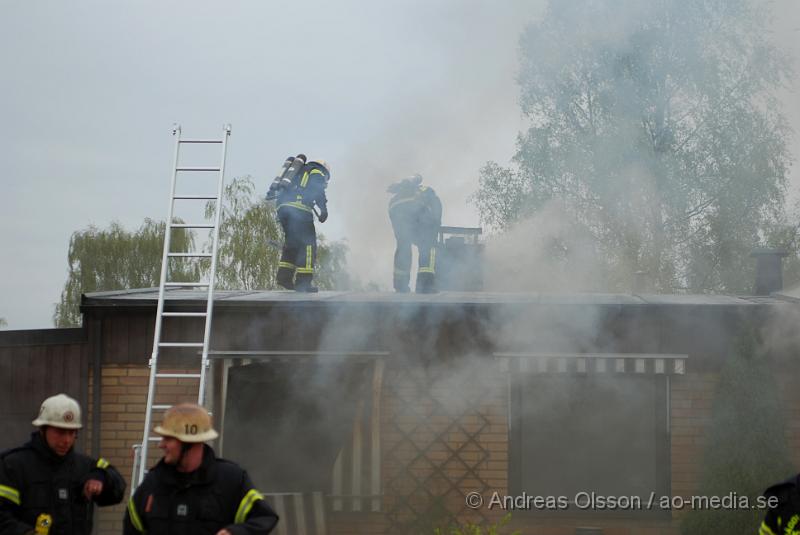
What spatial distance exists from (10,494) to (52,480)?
225 mm

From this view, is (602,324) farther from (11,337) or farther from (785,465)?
(11,337)

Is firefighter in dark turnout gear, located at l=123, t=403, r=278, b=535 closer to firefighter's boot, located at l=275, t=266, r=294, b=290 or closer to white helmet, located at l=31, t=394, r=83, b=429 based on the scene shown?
white helmet, located at l=31, t=394, r=83, b=429

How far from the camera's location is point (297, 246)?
39.2ft

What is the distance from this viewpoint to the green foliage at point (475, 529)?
970cm

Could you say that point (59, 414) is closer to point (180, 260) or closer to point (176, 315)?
point (176, 315)

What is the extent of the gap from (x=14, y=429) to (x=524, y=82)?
7.68 meters

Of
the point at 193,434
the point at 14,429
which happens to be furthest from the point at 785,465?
the point at 14,429

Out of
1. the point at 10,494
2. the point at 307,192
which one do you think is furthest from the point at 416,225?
the point at 10,494

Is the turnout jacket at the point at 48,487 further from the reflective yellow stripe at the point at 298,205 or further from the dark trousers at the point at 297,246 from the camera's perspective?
the reflective yellow stripe at the point at 298,205

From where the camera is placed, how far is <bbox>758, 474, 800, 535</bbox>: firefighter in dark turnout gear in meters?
5.11

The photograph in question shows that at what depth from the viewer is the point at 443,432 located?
1047cm

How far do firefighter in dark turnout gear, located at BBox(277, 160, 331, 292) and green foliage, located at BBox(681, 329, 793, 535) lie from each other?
490cm

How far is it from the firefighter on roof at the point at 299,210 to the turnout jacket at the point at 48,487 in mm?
6387

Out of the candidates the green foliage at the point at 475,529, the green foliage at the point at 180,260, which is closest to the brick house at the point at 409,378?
the green foliage at the point at 475,529
